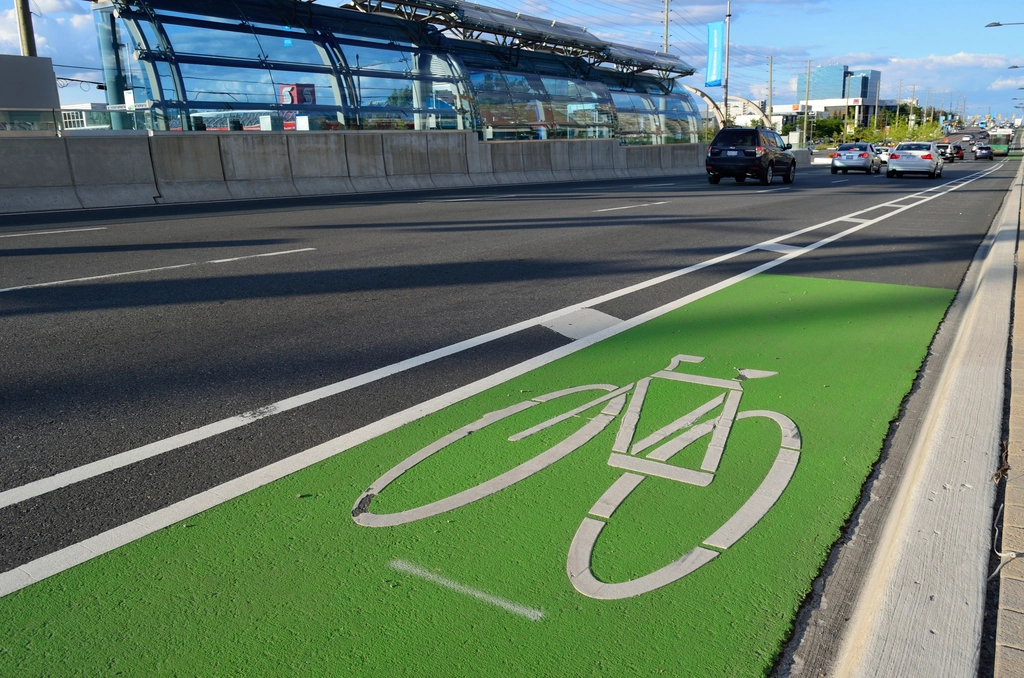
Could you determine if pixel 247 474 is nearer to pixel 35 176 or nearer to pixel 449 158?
pixel 35 176

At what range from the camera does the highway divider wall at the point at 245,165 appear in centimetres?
1656

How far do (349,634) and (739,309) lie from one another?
17.6ft

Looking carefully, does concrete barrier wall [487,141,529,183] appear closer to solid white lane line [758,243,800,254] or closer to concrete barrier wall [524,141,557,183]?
concrete barrier wall [524,141,557,183]

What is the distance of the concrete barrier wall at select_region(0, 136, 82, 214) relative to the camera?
628 inches

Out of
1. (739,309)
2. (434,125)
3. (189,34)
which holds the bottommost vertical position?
(739,309)


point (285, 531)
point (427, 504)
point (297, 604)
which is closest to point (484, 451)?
point (427, 504)

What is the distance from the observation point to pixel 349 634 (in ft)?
8.17

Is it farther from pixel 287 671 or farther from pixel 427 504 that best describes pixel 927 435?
pixel 287 671

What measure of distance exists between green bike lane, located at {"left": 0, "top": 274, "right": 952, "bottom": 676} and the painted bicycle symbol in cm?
4

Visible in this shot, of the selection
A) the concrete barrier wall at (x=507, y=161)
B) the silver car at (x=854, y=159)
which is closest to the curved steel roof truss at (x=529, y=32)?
the concrete barrier wall at (x=507, y=161)

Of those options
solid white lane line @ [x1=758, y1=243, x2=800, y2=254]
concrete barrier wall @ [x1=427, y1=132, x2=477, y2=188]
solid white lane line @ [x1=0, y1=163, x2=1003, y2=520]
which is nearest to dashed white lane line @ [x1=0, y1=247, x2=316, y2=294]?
solid white lane line @ [x1=0, y1=163, x2=1003, y2=520]

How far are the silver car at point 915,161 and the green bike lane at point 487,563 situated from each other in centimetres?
3566

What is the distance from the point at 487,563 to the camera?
114 inches

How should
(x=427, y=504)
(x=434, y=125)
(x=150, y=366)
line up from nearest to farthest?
(x=427, y=504) → (x=150, y=366) → (x=434, y=125)
